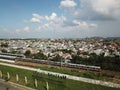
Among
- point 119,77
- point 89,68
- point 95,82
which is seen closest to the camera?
point 95,82

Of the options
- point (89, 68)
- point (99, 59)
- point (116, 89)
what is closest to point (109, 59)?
point (99, 59)

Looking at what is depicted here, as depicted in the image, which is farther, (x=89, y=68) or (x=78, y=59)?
(x=78, y=59)

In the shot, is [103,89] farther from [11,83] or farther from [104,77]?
[11,83]

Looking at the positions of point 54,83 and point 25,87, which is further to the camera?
point 54,83

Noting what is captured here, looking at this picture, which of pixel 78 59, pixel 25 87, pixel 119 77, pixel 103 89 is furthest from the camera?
pixel 78 59

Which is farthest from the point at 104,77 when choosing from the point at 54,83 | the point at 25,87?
the point at 25,87

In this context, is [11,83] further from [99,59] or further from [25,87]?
[99,59]

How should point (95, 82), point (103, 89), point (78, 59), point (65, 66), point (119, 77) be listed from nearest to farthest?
point (103, 89), point (95, 82), point (119, 77), point (65, 66), point (78, 59)

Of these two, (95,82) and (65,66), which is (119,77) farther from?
(65,66)

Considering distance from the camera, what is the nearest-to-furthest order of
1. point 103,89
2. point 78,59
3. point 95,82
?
point 103,89 < point 95,82 < point 78,59
